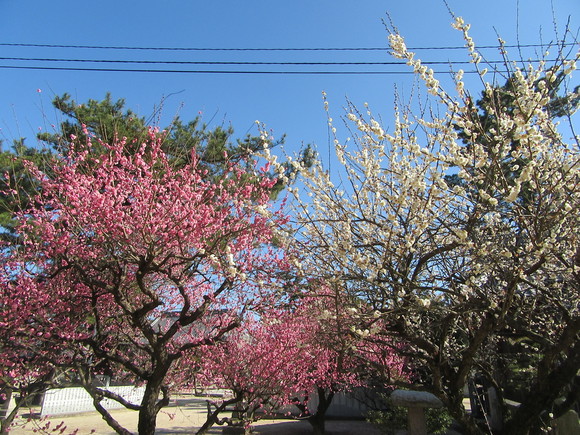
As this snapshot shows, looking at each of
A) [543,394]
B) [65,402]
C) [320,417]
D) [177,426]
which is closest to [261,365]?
[320,417]

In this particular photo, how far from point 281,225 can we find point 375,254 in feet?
3.58

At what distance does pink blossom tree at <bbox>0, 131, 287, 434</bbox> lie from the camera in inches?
180

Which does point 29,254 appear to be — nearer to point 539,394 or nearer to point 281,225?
point 281,225

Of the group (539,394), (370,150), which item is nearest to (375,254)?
(370,150)

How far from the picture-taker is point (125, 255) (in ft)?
15.9

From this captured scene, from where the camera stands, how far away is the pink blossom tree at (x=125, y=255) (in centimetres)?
457

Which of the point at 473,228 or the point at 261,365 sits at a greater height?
the point at 473,228

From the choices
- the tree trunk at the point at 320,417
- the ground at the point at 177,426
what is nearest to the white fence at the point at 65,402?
the ground at the point at 177,426

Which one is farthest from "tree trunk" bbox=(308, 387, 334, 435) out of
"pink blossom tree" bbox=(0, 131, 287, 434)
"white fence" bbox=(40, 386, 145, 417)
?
"white fence" bbox=(40, 386, 145, 417)

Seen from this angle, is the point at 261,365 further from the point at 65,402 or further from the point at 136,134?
the point at 65,402

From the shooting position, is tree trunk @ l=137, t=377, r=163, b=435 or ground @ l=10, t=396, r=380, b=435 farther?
ground @ l=10, t=396, r=380, b=435

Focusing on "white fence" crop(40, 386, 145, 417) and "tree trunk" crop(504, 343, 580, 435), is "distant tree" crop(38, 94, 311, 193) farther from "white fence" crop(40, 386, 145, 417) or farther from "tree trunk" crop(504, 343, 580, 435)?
"white fence" crop(40, 386, 145, 417)

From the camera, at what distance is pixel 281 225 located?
429 centimetres

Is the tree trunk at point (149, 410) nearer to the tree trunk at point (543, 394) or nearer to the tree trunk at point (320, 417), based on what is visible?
the tree trunk at point (543, 394)
